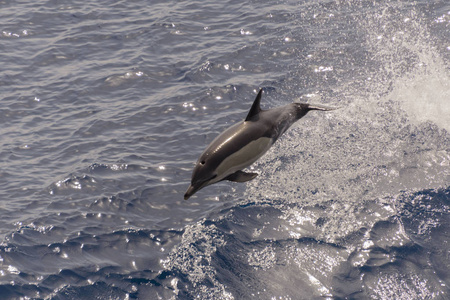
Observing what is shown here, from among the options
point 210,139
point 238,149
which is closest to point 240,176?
point 238,149

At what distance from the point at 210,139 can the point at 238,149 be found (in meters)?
5.50

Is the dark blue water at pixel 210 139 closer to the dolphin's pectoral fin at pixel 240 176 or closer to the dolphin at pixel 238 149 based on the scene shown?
the dolphin's pectoral fin at pixel 240 176

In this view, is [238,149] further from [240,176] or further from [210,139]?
[210,139]

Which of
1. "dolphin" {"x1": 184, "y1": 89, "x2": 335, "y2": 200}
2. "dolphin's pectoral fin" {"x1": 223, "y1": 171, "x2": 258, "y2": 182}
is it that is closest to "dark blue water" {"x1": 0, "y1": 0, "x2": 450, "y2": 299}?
"dolphin's pectoral fin" {"x1": 223, "y1": 171, "x2": 258, "y2": 182}

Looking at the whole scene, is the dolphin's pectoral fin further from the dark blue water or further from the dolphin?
the dark blue water

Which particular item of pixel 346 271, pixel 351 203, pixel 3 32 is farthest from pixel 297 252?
pixel 3 32

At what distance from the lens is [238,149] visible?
312 inches

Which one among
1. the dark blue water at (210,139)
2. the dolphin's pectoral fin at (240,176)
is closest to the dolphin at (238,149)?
the dolphin's pectoral fin at (240,176)

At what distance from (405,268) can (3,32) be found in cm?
1582

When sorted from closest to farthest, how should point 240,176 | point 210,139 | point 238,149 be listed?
1. point 238,149
2. point 240,176
3. point 210,139

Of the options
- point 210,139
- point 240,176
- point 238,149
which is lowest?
point 210,139

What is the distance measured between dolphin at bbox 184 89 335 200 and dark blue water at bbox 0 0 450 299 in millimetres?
2288

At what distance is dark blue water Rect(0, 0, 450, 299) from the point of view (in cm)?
958

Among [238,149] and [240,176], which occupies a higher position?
[238,149]
